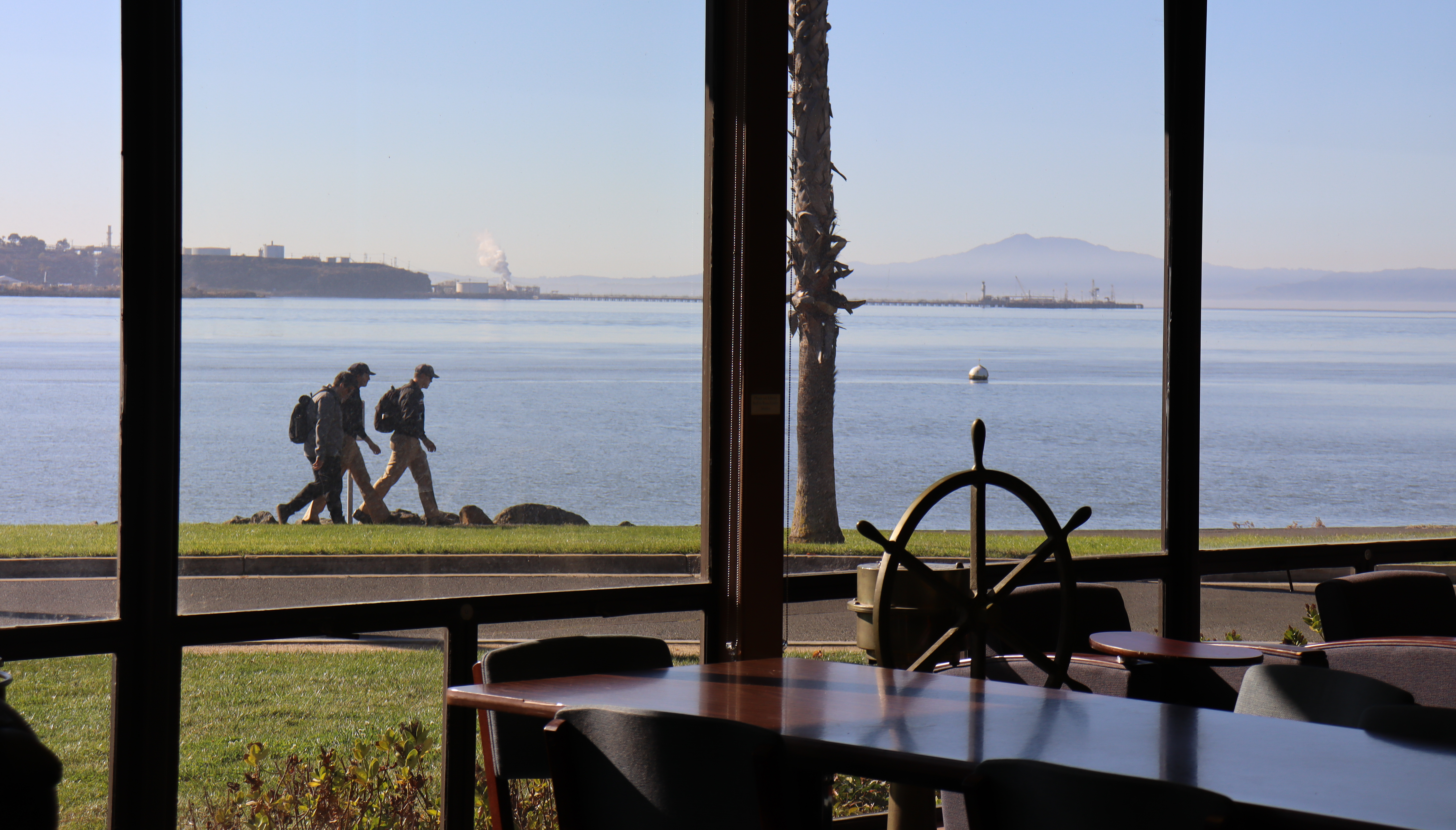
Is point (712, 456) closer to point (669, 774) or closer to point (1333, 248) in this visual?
point (669, 774)

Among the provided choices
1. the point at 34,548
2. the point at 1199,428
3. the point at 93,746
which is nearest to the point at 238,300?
the point at 34,548

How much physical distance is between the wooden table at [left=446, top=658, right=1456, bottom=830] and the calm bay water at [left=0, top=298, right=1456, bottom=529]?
1152mm

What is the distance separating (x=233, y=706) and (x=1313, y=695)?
2.66m

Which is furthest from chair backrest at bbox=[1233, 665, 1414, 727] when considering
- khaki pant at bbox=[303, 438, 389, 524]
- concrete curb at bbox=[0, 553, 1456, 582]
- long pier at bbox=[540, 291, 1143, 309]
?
khaki pant at bbox=[303, 438, 389, 524]

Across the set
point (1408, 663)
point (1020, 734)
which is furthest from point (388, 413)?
point (1408, 663)

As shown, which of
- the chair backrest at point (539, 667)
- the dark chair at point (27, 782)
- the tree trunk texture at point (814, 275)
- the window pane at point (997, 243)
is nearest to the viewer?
the dark chair at point (27, 782)

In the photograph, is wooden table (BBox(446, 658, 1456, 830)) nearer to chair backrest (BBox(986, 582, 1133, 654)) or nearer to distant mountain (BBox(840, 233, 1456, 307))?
chair backrest (BBox(986, 582, 1133, 654))

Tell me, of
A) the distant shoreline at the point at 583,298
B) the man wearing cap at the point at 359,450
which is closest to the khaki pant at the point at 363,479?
the man wearing cap at the point at 359,450

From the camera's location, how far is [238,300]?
329 cm

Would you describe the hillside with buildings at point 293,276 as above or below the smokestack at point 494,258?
below

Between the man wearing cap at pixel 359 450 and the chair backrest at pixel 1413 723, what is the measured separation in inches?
101

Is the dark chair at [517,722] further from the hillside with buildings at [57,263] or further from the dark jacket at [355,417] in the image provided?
the hillside with buildings at [57,263]

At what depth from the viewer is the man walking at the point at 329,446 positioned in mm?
3498

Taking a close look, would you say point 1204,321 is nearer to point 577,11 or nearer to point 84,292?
point 577,11
